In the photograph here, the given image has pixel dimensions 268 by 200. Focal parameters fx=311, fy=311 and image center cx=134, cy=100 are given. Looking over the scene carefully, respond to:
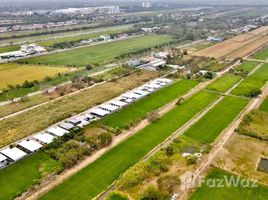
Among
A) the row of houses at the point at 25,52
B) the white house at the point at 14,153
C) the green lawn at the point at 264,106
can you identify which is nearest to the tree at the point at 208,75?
the green lawn at the point at 264,106

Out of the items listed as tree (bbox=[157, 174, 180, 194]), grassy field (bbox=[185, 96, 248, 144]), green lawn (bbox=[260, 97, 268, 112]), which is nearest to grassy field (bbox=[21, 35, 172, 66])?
grassy field (bbox=[185, 96, 248, 144])

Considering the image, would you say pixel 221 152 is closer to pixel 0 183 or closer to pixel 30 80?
pixel 0 183

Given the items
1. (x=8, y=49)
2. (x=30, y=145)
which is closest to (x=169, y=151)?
(x=30, y=145)

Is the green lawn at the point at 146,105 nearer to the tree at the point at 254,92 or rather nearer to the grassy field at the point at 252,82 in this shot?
the grassy field at the point at 252,82

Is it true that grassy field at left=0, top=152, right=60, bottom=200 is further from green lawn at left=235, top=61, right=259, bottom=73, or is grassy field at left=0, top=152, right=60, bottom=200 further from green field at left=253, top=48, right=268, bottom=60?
green field at left=253, top=48, right=268, bottom=60

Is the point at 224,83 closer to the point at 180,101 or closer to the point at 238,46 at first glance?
the point at 180,101

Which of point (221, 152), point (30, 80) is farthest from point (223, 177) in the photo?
point (30, 80)

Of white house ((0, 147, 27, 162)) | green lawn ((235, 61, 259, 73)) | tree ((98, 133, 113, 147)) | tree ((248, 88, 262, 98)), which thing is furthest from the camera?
green lawn ((235, 61, 259, 73))
